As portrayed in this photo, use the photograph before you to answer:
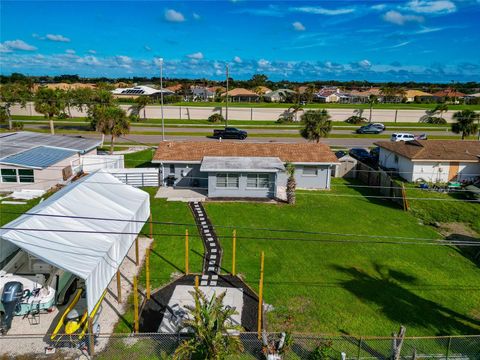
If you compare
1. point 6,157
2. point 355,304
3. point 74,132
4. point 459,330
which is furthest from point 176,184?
point 74,132

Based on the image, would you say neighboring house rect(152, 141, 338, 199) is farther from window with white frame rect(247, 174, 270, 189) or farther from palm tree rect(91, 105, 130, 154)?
palm tree rect(91, 105, 130, 154)

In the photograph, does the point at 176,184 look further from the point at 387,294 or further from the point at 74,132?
the point at 74,132

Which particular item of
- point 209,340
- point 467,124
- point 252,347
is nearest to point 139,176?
point 252,347

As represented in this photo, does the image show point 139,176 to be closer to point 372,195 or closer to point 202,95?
point 372,195

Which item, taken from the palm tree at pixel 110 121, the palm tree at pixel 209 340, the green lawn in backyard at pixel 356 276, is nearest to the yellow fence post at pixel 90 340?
the palm tree at pixel 209 340

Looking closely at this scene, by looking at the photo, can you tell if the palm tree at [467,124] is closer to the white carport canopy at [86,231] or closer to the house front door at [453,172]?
the house front door at [453,172]

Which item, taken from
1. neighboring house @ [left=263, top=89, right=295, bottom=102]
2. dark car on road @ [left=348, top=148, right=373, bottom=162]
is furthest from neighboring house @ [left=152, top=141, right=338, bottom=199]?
neighboring house @ [left=263, top=89, right=295, bottom=102]
